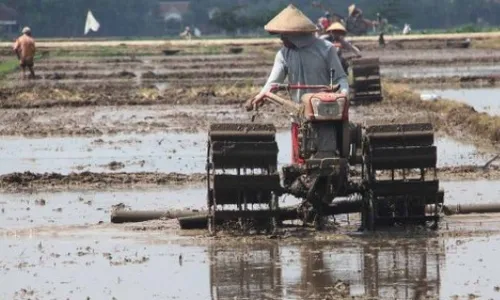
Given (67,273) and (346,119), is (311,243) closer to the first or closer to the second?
(346,119)

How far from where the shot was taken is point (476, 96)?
3188 cm

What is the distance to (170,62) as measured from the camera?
55.9 metres

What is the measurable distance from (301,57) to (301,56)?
0.01 m

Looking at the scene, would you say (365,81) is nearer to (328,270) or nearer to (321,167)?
(321,167)

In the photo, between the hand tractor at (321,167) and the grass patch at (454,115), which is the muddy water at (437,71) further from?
the hand tractor at (321,167)

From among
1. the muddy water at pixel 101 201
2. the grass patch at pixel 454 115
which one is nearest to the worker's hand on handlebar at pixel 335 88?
the muddy water at pixel 101 201

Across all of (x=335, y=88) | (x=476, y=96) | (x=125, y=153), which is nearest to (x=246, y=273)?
(x=335, y=88)

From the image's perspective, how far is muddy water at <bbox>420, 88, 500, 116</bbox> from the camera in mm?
27953

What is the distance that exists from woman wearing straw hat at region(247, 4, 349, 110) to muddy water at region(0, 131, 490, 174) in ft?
17.2

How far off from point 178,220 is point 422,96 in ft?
52.9

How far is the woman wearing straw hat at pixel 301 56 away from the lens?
13898 millimetres

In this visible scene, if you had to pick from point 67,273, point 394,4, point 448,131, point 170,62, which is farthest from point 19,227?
point 394,4

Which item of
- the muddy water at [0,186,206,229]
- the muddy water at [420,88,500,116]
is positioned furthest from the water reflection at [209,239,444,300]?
the muddy water at [420,88,500,116]

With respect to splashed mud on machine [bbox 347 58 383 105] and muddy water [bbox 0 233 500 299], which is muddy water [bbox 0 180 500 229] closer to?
muddy water [bbox 0 233 500 299]
